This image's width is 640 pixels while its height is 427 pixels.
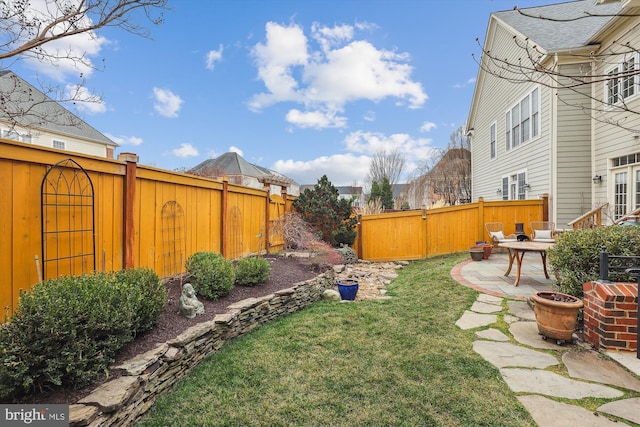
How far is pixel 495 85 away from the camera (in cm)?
1160

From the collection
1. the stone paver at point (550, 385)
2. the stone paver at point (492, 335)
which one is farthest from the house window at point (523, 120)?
the stone paver at point (550, 385)

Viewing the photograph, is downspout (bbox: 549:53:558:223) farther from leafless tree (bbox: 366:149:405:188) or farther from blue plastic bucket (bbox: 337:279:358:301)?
leafless tree (bbox: 366:149:405:188)

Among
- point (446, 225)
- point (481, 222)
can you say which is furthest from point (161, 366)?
point (481, 222)

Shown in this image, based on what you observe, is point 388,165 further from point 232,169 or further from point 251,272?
point 251,272

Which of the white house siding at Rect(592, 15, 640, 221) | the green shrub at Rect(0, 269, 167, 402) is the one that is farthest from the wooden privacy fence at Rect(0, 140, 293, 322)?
the white house siding at Rect(592, 15, 640, 221)

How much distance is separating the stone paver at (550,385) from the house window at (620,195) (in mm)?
6567

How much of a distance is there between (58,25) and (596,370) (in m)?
7.27

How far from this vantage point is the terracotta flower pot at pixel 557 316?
2.88m

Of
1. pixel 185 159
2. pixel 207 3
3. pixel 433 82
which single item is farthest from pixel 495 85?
pixel 185 159

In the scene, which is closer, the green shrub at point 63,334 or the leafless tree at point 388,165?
the green shrub at point 63,334

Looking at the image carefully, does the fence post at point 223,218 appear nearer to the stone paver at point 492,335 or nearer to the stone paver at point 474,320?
the stone paver at point 474,320

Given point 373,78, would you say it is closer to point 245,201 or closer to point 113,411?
point 245,201

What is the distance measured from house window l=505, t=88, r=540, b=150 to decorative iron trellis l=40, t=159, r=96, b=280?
10503mm

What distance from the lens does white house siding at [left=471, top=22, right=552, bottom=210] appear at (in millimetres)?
8383
